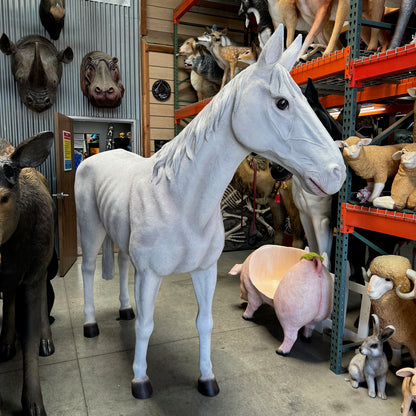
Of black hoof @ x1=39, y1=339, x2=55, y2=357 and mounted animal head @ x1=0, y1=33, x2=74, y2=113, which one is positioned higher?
mounted animal head @ x1=0, y1=33, x2=74, y2=113

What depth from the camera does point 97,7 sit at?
15.1 feet

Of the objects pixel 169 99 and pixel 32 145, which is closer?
pixel 32 145

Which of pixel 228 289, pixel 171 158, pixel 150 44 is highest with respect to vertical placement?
pixel 150 44

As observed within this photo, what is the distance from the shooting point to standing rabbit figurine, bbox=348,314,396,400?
6.01 feet

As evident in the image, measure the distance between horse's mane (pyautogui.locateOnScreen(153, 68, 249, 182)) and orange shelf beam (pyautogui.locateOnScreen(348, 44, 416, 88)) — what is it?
2.90 ft

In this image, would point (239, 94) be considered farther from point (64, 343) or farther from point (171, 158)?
point (64, 343)

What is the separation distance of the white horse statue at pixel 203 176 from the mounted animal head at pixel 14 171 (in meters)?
0.47

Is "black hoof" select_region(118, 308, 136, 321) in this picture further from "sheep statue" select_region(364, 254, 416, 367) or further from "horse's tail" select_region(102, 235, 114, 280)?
"sheep statue" select_region(364, 254, 416, 367)

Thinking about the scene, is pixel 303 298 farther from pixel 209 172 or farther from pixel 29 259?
pixel 29 259

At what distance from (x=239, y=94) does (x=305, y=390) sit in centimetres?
157

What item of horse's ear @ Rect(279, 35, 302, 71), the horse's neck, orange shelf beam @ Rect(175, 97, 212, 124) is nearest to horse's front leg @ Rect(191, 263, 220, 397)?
the horse's neck

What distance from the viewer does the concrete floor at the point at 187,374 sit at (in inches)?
70.2

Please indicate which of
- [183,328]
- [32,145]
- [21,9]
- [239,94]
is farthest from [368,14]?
[21,9]

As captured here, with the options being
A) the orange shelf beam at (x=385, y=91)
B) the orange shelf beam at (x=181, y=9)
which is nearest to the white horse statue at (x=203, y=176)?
the orange shelf beam at (x=385, y=91)
